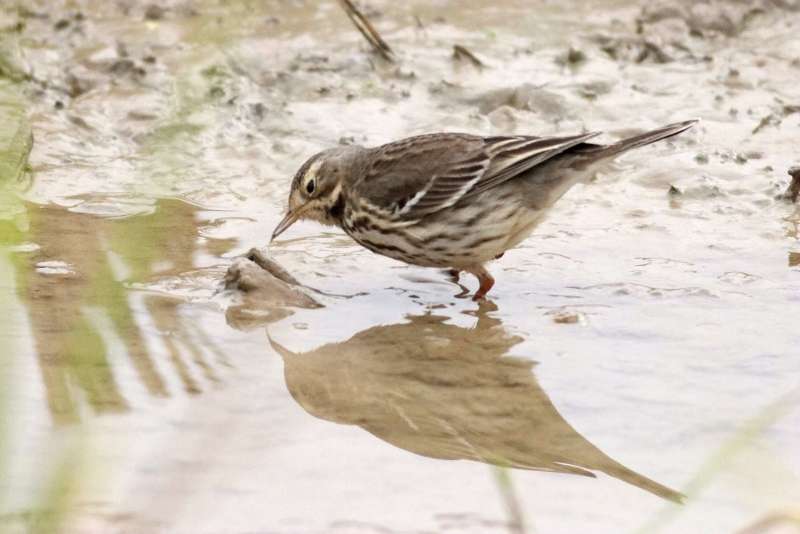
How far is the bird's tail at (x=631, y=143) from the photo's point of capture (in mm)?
7949

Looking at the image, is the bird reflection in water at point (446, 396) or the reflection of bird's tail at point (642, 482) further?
the bird reflection in water at point (446, 396)

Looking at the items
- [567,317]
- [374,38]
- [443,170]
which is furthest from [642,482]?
[374,38]

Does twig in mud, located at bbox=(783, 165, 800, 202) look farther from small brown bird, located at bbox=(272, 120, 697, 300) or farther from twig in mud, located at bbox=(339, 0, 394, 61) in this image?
twig in mud, located at bbox=(339, 0, 394, 61)

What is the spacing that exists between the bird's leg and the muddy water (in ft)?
0.37

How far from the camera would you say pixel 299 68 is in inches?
448

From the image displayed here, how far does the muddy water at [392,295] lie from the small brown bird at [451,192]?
0.27 metres

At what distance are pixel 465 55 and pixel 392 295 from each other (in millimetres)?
4068

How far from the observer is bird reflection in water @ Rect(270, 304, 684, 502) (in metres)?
5.49

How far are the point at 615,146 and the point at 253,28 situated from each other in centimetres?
506

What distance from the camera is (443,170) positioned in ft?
26.5

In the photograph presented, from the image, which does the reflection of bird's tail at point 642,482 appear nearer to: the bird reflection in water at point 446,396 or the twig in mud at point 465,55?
the bird reflection in water at point 446,396

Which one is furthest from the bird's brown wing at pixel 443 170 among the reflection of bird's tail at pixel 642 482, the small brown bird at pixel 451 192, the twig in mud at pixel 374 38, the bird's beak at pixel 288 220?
the twig in mud at pixel 374 38

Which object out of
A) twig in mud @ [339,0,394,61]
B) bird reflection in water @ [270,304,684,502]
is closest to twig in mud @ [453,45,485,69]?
twig in mud @ [339,0,394,61]

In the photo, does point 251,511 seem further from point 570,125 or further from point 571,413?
point 570,125
